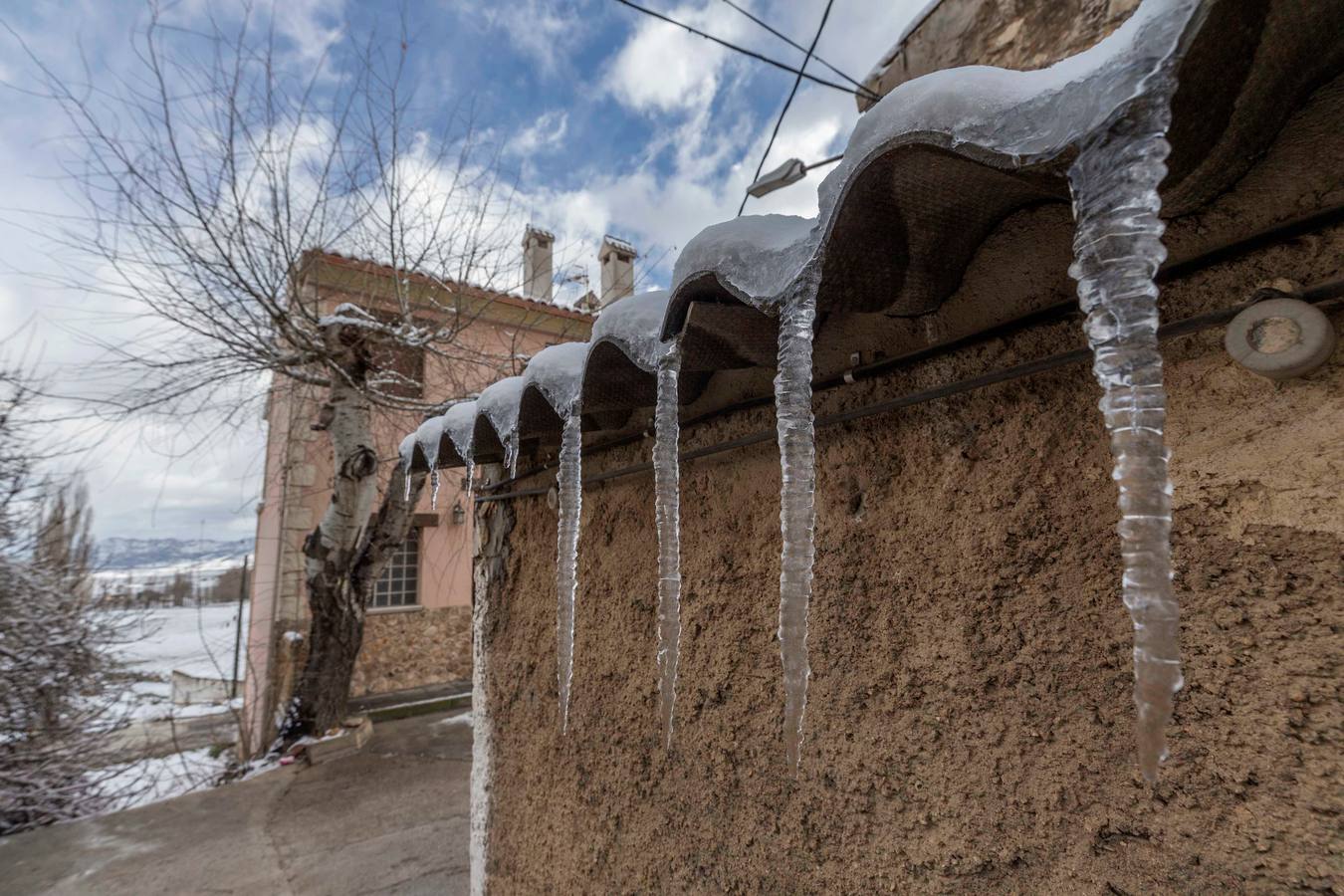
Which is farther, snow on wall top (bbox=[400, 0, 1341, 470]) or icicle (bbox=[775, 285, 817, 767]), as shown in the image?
icicle (bbox=[775, 285, 817, 767])

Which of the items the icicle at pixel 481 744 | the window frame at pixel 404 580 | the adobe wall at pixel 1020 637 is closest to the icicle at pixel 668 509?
the adobe wall at pixel 1020 637

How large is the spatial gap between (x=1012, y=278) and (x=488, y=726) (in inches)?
90.4

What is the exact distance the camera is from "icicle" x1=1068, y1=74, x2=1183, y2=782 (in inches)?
22.4

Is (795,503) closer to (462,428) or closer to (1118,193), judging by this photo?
(1118,193)

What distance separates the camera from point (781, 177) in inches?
122

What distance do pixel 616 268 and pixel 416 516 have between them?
4619 millimetres

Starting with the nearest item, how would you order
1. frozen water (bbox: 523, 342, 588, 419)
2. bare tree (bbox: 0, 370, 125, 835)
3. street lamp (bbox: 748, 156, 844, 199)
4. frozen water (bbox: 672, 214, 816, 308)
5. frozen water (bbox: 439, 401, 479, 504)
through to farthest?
frozen water (bbox: 672, 214, 816, 308) → frozen water (bbox: 523, 342, 588, 419) → frozen water (bbox: 439, 401, 479, 504) → street lamp (bbox: 748, 156, 844, 199) → bare tree (bbox: 0, 370, 125, 835)

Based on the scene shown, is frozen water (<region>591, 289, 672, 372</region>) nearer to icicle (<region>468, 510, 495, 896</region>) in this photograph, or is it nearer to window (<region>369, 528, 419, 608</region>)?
icicle (<region>468, 510, 495, 896</region>)

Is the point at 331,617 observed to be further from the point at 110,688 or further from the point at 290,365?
the point at 290,365

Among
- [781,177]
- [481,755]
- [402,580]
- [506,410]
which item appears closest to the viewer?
[506,410]

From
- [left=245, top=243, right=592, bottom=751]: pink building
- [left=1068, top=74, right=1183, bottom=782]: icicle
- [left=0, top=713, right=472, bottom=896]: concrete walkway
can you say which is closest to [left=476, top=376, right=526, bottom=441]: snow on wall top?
[left=1068, top=74, right=1183, bottom=782]: icicle

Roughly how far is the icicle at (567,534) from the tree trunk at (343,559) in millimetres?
4793

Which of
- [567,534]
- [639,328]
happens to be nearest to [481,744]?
[567,534]

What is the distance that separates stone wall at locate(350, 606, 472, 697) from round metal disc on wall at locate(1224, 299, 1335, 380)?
373 inches
